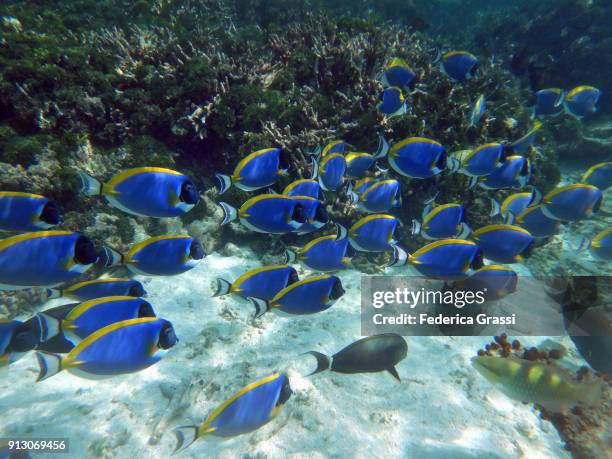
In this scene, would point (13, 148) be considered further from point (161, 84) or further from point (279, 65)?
point (279, 65)

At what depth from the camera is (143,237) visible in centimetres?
467

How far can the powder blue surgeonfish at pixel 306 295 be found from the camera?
2.55 meters

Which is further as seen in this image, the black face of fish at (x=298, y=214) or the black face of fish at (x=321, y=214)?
the black face of fish at (x=321, y=214)

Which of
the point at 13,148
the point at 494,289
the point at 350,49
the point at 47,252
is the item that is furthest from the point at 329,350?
the point at 350,49

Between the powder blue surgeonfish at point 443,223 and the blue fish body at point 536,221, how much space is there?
1214mm

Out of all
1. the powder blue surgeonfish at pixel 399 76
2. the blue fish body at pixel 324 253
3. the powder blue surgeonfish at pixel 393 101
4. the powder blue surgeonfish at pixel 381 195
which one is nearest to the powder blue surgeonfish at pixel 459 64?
the powder blue surgeonfish at pixel 399 76

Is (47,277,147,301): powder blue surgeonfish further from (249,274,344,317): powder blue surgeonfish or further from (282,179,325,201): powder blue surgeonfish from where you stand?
(282,179,325,201): powder blue surgeonfish

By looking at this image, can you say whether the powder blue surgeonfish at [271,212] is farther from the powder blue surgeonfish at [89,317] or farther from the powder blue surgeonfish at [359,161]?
the powder blue surgeonfish at [359,161]

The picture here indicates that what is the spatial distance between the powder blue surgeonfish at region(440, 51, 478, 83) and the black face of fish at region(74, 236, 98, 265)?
5.38m

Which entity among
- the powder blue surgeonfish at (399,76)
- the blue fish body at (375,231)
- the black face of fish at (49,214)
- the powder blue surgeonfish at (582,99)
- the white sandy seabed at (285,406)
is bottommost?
the white sandy seabed at (285,406)

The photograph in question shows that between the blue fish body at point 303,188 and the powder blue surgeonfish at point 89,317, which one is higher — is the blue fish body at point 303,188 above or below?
above

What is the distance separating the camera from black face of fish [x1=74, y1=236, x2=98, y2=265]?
7.21ft

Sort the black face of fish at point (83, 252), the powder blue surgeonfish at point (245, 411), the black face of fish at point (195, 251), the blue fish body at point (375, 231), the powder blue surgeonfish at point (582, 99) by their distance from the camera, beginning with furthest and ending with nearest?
1. the powder blue surgeonfish at point (582, 99)
2. the blue fish body at point (375, 231)
3. the black face of fish at point (195, 251)
4. the black face of fish at point (83, 252)
5. the powder blue surgeonfish at point (245, 411)

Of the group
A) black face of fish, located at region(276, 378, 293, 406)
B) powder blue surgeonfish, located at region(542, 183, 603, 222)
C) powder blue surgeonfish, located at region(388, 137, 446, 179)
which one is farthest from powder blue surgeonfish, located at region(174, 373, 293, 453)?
powder blue surgeonfish, located at region(542, 183, 603, 222)
